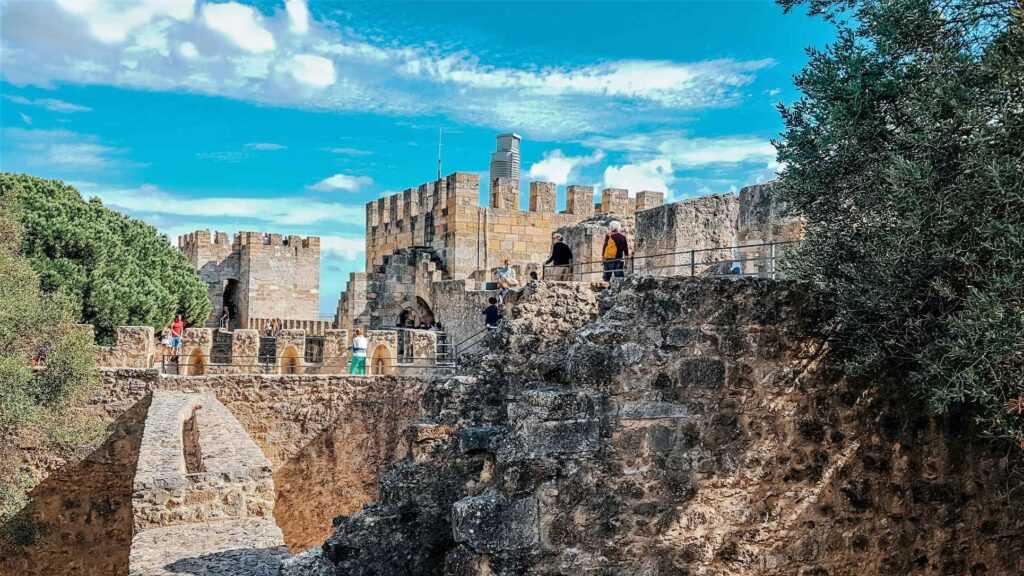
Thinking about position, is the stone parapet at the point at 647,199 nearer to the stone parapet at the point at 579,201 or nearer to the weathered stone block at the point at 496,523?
the stone parapet at the point at 579,201

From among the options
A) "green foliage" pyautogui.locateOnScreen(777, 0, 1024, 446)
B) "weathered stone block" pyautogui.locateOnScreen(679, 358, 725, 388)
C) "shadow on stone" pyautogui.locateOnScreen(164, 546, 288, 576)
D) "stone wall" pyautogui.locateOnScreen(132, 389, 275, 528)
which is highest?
"green foliage" pyautogui.locateOnScreen(777, 0, 1024, 446)

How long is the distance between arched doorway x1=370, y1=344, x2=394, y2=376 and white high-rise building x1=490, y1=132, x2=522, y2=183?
1154 centimetres

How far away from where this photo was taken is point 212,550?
6.36 m

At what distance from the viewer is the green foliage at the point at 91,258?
22297mm

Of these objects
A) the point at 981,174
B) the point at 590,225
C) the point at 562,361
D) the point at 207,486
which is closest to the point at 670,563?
the point at 562,361

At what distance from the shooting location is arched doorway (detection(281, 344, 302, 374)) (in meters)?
16.2

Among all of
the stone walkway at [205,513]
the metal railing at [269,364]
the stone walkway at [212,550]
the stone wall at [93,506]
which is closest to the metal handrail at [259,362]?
the metal railing at [269,364]

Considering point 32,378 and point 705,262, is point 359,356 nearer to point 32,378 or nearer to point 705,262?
point 32,378

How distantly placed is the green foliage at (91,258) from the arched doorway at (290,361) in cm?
799

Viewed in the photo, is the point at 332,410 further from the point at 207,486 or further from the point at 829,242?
the point at 829,242

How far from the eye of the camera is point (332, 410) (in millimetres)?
15000

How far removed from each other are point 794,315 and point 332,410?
10530 millimetres

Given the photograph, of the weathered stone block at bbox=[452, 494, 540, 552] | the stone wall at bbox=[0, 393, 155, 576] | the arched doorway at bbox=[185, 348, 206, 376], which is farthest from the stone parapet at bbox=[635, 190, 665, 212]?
the weathered stone block at bbox=[452, 494, 540, 552]

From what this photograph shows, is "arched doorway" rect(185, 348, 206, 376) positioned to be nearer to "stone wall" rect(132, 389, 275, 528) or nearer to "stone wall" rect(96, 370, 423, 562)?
"stone wall" rect(96, 370, 423, 562)
